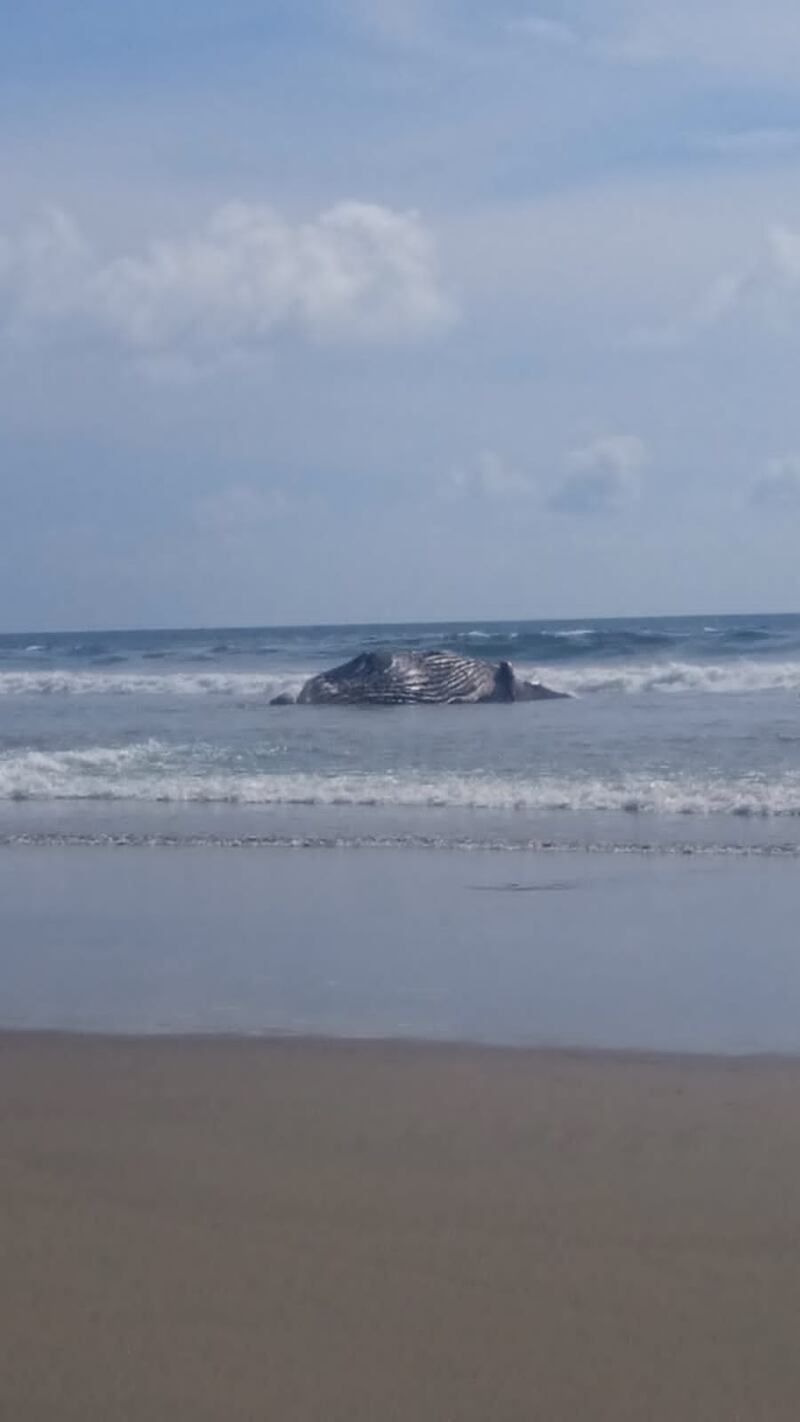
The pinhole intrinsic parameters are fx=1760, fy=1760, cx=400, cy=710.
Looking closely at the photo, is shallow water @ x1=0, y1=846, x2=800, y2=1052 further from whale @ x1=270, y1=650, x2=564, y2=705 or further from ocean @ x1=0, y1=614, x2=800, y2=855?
whale @ x1=270, y1=650, x2=564, y2=705

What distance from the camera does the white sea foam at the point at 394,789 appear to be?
13.0 metres

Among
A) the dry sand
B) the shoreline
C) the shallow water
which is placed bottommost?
the dry sand

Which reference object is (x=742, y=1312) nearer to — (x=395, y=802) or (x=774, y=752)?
(x=395, y=802)

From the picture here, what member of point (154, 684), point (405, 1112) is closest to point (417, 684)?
point (154, 684)

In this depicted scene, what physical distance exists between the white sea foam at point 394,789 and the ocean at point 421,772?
0.02m

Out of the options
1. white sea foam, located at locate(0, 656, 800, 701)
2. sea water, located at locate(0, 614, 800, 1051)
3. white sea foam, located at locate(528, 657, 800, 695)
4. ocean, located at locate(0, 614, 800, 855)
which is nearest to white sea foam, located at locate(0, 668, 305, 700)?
white sea foam, located at locate(0, 656, 800, 701)

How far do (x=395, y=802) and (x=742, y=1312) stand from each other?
9.82 m

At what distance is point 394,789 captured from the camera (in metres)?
14.2

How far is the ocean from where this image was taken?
12133 mm

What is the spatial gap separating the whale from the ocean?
1.00 meters

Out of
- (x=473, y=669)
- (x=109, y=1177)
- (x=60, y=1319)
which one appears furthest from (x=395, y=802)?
(x=473, y=669)

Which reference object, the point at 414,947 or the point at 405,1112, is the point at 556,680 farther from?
the point at 405,1112

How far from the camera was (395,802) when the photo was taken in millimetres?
13781

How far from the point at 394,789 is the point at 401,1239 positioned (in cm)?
981
